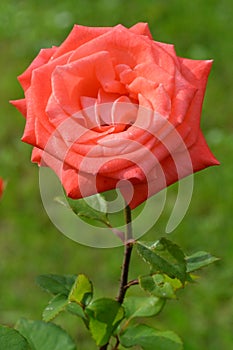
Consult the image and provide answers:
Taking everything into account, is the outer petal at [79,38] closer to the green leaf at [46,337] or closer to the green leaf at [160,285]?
the green leaf at [160,285]

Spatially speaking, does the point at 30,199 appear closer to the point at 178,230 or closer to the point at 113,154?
the point at 178,230

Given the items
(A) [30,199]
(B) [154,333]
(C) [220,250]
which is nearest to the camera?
(B) [154,333]

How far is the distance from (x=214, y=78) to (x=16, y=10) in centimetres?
104

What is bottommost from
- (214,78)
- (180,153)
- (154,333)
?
(214,78)

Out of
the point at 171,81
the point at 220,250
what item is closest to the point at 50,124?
the point at 171,81

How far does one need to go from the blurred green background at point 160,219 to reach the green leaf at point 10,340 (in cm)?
67

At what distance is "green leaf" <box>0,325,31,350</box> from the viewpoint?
35.8 inches

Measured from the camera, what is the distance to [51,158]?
34.4 inches

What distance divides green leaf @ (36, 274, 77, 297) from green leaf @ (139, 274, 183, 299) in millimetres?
123

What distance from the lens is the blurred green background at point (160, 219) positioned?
2275mm

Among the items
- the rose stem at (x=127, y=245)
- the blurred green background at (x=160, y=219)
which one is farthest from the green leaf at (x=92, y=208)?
the blurred green background at (x=160, y=219)

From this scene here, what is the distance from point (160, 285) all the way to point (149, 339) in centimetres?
10

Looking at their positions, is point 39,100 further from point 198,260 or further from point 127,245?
point 198,260

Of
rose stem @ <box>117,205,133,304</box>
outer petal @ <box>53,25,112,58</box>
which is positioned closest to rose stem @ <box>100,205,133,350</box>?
rose stem @ <box>117,205,133,304</box>
